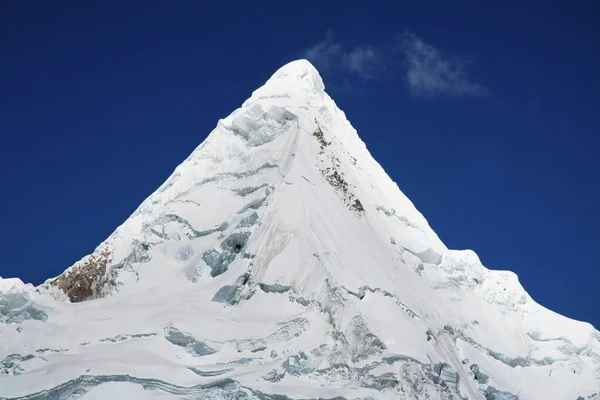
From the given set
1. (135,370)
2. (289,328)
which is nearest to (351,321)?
(289,328)

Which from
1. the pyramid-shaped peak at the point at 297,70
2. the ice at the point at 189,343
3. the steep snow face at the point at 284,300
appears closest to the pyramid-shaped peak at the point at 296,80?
the pyramid-shaped peak at the point at 297,70

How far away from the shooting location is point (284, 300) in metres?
69.1

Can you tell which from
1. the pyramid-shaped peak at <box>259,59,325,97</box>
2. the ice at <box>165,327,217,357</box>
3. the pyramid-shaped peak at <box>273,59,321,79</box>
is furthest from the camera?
the pyramid-shaped peak at <box>273,59,321,79</box>

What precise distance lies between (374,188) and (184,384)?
36.3 metres

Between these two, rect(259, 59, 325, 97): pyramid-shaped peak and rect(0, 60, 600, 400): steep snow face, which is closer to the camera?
rect(0, 60, 600, 400): steep snow face

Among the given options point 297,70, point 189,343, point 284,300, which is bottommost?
point 189,343

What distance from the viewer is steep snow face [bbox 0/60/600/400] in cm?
6300

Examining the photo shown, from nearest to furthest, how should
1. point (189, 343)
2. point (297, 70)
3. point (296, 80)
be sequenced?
point (189, 343) → point (296, 80) → point (297, 70)

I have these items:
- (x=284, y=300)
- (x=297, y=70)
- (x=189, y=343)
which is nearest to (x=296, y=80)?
(x=297, y=70)

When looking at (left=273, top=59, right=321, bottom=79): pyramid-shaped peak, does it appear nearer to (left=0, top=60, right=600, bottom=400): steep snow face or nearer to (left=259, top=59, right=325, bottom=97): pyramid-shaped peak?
(left=259, top=59, right=325, bottom=97): pyramid-shaped peak

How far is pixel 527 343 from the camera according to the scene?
83.9m

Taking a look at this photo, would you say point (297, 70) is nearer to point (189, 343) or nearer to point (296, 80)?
point (296, 80)

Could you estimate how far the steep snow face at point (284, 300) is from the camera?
63.0 m

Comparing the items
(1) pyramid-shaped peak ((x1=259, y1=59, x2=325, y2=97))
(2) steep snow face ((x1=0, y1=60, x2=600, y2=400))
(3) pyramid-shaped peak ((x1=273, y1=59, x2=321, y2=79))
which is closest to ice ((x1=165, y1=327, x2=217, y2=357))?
(2) steep snow face ((x1=0, y1=60, x2=600, y2=400))
